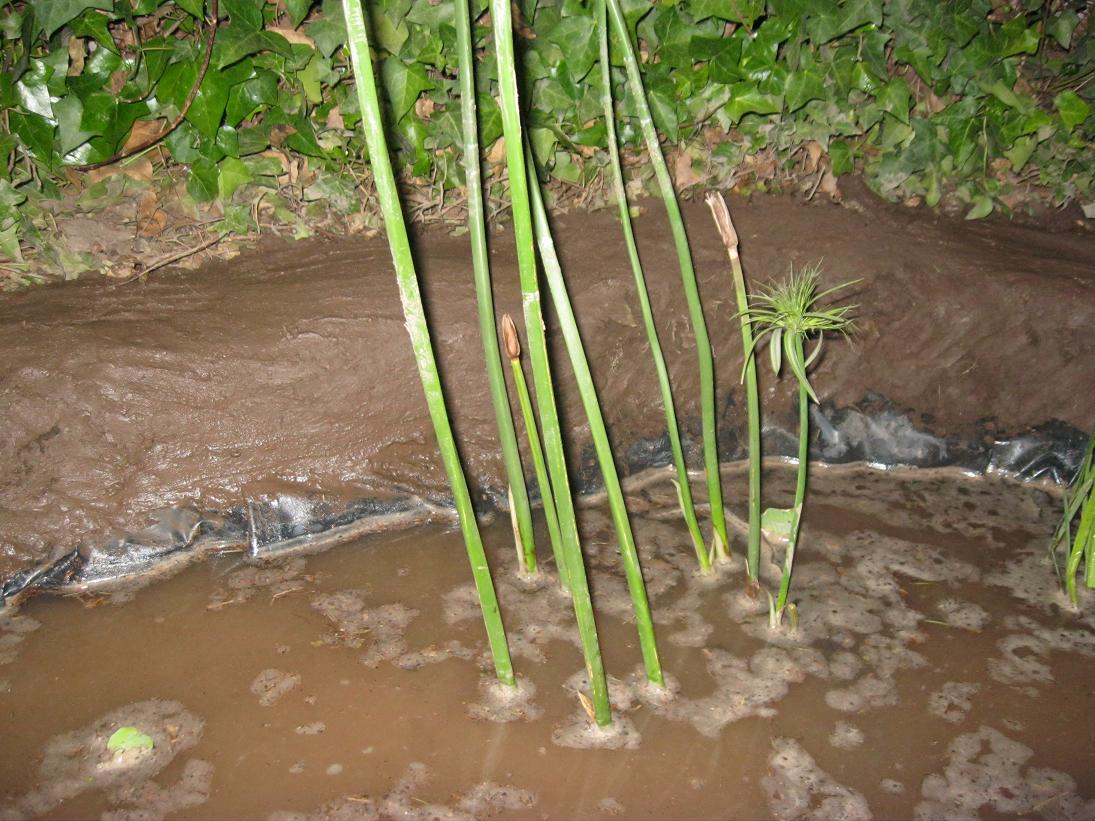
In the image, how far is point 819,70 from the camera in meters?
2.43

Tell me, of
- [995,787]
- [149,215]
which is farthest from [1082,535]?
[149,215]

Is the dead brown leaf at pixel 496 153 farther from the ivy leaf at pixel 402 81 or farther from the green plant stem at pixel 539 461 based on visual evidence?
the green plant stem at pixel 539 461

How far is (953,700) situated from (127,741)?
1.45 metres

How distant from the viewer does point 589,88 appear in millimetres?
2262

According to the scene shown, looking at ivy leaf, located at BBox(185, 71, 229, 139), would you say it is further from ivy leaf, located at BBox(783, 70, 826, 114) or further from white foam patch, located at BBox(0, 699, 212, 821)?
ivy leaf, located at BBox(783, 70, 826, 114)

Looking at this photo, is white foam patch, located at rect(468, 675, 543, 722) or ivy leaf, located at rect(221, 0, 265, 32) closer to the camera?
white foam patch, located at rect(468, 675, 543, 722)

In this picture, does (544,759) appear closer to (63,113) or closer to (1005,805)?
(1005,805)

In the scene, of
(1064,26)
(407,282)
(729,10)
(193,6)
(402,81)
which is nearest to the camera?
(407,282)

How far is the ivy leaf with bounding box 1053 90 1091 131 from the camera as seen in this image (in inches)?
103

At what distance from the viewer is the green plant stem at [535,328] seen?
3.11ft

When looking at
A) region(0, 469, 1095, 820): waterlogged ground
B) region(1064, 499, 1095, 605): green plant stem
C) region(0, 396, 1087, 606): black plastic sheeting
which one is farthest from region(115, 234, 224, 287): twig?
region(1064, 499, 1095, 605): green plant stem

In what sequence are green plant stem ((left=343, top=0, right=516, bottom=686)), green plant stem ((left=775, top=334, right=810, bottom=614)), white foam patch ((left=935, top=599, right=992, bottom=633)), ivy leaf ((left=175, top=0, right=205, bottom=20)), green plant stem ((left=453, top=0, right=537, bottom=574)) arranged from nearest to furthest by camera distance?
green plant stem ((left=343, top=0, right=516, bottom=686)) → green plant stem ((left=453, top=0, right=537, bottom=574)) → green plant stem ((left=775, top=334, right=810, bottom=614)) → white foam patch ((left=935, top=599, right=992, bottom=633)) → ivy leaf ((left=175, top=0, right=205, bottom=20))

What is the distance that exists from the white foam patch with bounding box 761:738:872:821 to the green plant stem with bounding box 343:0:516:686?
49 centimetres

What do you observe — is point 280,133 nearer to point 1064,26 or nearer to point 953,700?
point 953,700
